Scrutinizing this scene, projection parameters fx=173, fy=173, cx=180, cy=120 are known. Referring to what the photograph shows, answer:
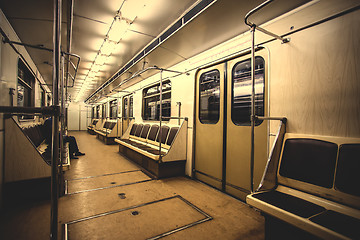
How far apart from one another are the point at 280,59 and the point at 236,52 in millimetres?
769

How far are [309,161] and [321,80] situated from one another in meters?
0.87

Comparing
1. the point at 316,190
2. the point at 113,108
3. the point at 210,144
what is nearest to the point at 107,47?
the point at 210,144

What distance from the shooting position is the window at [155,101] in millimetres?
4996


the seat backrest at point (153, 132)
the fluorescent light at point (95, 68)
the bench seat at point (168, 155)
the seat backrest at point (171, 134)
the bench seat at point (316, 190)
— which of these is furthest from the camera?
the fluorescent light at point (95, 68)

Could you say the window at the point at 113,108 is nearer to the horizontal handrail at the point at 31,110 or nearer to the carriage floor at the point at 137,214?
the carriage floor at the point at 137,214

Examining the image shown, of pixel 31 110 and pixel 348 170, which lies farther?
pixel 348 170

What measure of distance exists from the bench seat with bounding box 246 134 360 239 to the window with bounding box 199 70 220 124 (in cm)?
155

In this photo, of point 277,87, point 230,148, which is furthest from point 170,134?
point 277,87

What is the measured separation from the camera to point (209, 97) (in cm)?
348

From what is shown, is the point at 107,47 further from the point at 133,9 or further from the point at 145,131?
the point at 145,131

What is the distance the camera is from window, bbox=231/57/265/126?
2.56m

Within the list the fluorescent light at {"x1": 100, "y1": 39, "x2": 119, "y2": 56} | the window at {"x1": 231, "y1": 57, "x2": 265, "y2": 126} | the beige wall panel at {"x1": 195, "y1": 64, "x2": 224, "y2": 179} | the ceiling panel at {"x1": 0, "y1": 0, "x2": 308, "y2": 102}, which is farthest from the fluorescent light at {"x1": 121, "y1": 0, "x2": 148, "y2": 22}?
the window at {"x1": 231, "y1": 57, "x2": 265, "y2": 126}

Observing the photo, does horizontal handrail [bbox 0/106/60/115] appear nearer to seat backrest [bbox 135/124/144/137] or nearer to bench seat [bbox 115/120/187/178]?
bench seat [bbox 115/120/187/178]

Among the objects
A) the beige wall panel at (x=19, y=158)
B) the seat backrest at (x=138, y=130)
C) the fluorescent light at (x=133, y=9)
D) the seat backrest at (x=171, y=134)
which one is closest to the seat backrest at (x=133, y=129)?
the seat backrest at (x=138, y=130)
